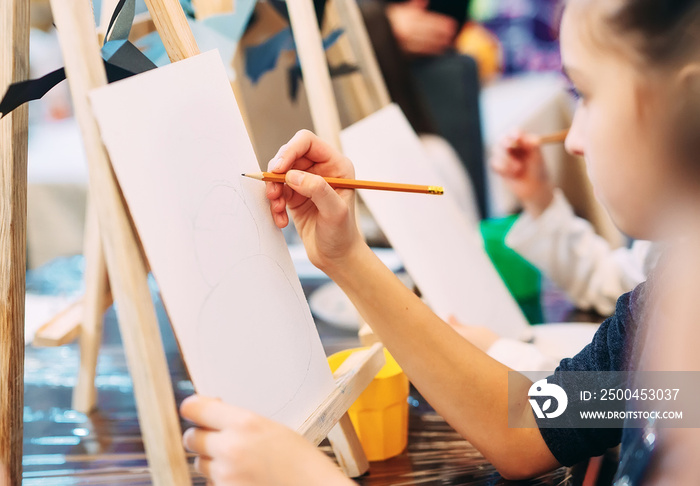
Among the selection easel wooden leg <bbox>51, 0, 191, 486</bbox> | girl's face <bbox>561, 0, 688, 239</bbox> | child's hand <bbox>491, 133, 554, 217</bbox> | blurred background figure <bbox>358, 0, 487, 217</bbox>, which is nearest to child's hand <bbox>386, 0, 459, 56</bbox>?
blurred background figure <bbox>358, 0, 487, 217</bbox>

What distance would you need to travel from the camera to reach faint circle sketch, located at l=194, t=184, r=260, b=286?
66 centimetres

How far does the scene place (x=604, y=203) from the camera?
68cm

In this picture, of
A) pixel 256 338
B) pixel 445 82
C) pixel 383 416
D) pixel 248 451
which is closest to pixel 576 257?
pixel 383 416

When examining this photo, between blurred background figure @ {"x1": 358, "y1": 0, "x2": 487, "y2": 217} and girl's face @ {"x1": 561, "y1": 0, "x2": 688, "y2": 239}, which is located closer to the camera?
girl's face @ {"x1": 561, "y1": 0, "x2": 688, "y2": 239}

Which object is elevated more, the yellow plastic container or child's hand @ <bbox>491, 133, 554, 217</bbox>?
child's hand @ <bbox>491, 133, 554, 217</bbox>

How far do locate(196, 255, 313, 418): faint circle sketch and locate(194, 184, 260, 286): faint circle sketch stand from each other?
0.04 feet

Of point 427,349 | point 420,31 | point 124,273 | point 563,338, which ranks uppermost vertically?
point 420,31

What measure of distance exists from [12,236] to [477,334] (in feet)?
2.32

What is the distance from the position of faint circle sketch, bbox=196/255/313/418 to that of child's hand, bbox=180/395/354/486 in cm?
4

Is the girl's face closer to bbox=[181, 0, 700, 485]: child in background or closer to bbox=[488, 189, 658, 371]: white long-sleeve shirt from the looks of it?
bbox=[181, 0, 700, 485]: child in background

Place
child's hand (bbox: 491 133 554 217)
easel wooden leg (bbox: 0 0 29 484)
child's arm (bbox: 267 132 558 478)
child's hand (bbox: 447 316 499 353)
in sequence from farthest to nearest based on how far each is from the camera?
child's hand (bbox: 491 133 554 217) → child's hand (bbox: 447 316 499 353) → child's arm (bbox: 267 132 558 478) → easel wooden leg (bbox: 0 0 29 484)

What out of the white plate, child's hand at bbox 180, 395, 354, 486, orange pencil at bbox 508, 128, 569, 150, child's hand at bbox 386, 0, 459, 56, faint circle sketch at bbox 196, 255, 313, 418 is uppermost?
child's hand at bbox 386, 0, 459, 56

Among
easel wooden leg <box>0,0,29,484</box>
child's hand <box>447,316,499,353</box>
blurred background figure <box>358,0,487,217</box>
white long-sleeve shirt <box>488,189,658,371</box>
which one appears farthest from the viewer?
blurred background figure <box>358,0,487,217</box>

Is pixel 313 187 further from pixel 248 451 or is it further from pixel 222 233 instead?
pixel 248 451
